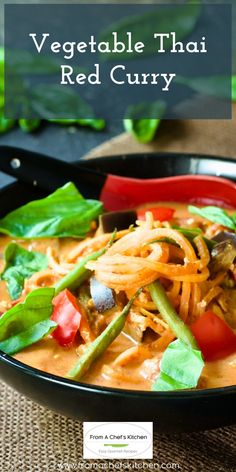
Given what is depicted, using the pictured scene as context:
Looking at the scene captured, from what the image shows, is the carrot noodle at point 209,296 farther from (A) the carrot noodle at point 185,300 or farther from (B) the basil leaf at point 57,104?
(B) the basil leaf at point 57,104

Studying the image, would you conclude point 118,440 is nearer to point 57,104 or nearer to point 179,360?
point 179,360

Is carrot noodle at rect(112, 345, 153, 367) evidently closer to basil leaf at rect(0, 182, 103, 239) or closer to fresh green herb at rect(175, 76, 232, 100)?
basil leaf at rect(0, 182, 103, 239)

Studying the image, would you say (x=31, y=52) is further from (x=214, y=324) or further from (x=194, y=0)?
(x=214, y=324)

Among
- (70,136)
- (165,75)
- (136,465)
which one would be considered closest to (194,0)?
(165,75)

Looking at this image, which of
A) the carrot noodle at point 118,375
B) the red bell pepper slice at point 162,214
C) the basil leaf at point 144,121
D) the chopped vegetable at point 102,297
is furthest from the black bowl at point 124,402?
the basil leaf at point 144,121

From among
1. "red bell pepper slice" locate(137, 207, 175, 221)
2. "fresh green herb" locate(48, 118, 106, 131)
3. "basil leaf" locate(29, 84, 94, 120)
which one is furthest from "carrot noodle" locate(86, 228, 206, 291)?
"basil leaf" locate(29, 84, 94, 120)

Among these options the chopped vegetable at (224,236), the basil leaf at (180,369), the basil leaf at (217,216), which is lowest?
the basil leaf at (180,369)

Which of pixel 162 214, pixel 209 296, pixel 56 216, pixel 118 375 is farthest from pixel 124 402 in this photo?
pixel 56 216
